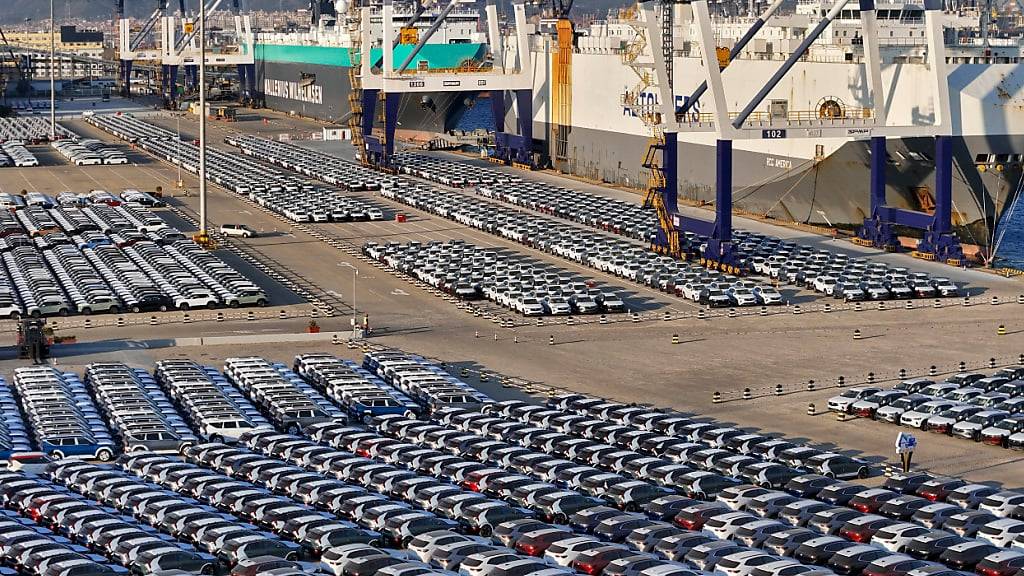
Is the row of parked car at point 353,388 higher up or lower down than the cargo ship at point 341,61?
lower down

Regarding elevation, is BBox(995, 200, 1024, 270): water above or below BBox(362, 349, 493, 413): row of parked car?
above

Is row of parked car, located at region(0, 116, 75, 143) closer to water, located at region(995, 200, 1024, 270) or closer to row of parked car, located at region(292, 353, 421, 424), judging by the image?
water, located at region(995, 200, 1024, 270)

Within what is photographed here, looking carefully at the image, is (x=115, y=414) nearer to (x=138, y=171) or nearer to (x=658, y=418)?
(x=658, y=418)

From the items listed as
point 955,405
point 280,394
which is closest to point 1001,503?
point 955,405

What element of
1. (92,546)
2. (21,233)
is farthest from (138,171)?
(92,546)

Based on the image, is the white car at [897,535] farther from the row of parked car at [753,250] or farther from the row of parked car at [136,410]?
the row of parked car at [753,250]

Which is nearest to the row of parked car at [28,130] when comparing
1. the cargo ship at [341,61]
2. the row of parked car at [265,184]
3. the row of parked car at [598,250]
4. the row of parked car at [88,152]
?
the row of parked car at [88,152]

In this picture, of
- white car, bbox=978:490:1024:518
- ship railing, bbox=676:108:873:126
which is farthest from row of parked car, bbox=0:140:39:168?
white car, bbox=978:490:1024:518
